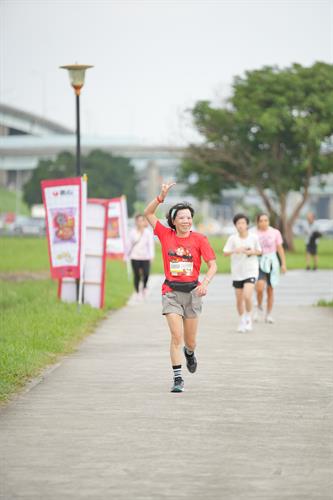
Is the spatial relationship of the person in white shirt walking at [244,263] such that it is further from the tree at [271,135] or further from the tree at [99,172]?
the tree at [99,172]

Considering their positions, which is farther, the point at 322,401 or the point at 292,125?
the point at 292,125

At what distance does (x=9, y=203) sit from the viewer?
142m

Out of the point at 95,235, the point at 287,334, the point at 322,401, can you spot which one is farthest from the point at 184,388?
the point at 95,235

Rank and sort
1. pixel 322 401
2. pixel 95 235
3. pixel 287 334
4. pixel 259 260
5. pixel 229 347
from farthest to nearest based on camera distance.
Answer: pixel 95 235 < pixel 259 260 < pixel 287 334 < pixel 229 347 < pixel 322 401

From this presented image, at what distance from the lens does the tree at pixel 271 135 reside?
56.8 metres

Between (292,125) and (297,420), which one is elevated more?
(292,125)

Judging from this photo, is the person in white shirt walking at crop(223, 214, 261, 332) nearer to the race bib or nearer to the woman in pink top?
the woman in pink top

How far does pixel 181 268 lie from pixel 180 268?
12mm

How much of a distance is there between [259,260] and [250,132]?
4222 centimetres

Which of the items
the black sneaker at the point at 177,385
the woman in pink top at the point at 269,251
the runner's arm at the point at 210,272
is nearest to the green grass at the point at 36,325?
the black sneaker at the point at 177,385

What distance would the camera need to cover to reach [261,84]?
192 ft

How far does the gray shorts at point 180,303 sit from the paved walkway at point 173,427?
2.18 feet

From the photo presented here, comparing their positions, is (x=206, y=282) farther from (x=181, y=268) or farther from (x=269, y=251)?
A: (x=269, y=251)

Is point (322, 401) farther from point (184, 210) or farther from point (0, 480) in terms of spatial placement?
point (0, 480)
